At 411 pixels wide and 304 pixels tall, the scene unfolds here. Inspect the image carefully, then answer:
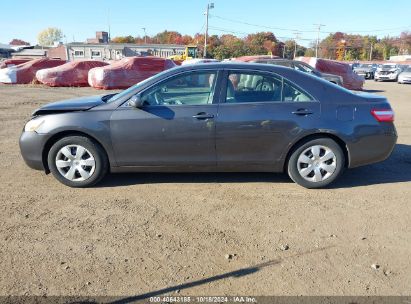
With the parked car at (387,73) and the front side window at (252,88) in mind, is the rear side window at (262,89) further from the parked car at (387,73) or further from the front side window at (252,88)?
the parked car at (387,73)

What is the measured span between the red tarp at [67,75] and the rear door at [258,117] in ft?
65.6

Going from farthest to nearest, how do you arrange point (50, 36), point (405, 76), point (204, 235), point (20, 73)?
point (50, 36)
point (405, 76)
point (20, 73)
point (204, 235)

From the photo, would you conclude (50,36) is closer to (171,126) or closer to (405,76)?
(405,76)

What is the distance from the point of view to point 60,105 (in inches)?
190

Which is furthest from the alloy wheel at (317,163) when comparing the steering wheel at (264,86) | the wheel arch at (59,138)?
the wheel arch at (59,138)

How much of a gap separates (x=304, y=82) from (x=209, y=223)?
7.32ft

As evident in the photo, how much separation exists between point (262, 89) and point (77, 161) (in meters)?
2.53

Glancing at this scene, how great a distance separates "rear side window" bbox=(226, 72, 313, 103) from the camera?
4.70m

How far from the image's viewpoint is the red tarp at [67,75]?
22.2 metres

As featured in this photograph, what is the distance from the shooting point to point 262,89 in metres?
4.75

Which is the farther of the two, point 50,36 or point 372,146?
point 50,36

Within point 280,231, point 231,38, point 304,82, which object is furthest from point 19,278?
point 231,38

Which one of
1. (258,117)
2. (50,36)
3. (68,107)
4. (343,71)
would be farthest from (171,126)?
(50,36)

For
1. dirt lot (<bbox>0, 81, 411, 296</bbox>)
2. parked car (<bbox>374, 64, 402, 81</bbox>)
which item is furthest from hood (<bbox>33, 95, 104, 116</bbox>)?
parked car (<bbox>374, 64, 402, 81</bbox>)
